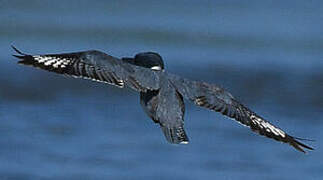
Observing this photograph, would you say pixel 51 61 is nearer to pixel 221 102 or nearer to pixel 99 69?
pixel 99 69

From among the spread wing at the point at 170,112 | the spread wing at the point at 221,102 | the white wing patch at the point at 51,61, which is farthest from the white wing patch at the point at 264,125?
the white wing patch at the point at 51,61

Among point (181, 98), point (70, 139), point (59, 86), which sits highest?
point (59, 86)

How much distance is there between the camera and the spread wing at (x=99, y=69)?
21.0 ft

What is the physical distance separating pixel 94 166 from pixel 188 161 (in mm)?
767

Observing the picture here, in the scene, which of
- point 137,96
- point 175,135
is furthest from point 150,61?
point 137,96

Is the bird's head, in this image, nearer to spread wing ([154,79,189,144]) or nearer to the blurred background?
spread wing ([154,79,189,144])

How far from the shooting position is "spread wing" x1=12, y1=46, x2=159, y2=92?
6414mm

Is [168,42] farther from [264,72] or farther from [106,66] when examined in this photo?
[106,66]

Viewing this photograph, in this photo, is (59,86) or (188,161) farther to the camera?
(59,86)

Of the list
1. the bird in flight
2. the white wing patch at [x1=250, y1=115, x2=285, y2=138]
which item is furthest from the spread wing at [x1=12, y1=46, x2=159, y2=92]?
the white wing patch at [x1=250, y1=115, x2=285, y2=138]

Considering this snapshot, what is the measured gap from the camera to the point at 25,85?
43.2 feet

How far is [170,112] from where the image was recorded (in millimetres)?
6594

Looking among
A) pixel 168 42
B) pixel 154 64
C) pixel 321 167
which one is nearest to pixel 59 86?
pixel 168 42

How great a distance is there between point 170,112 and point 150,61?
14.9 inches
